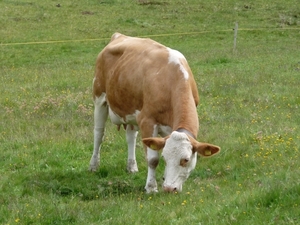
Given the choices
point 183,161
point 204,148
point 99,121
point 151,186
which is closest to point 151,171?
point 151,186

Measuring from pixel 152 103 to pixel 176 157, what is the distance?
106 cm

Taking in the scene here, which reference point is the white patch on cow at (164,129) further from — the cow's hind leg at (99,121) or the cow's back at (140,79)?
the cow's hind leg at (99,121)

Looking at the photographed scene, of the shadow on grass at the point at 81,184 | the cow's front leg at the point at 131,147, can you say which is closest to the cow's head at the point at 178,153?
the shadow on grass at the point at 81,184


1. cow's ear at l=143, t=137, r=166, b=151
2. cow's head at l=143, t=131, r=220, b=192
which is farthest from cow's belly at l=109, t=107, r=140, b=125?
cow's head at l=143, t=131, r=220, b=192

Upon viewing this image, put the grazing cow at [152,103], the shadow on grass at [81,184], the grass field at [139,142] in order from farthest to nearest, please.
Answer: the shadow on grass at [81,184], the grazing cow at [152,103], the grass field at [139,142]

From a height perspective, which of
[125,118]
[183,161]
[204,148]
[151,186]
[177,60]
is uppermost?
[177,60]

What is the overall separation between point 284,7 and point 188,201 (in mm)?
32376

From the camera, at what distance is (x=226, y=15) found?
35.2 m

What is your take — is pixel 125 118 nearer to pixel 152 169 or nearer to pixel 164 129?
pixel 164 129

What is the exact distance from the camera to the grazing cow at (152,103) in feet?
23.4

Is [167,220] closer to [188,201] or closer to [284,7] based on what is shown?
[188,201]

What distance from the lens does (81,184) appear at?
8352mm

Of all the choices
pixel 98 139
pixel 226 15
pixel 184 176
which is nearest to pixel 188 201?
pixel 184 176

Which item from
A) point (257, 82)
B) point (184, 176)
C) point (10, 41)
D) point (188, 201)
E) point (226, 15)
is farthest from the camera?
point (226, 15)
